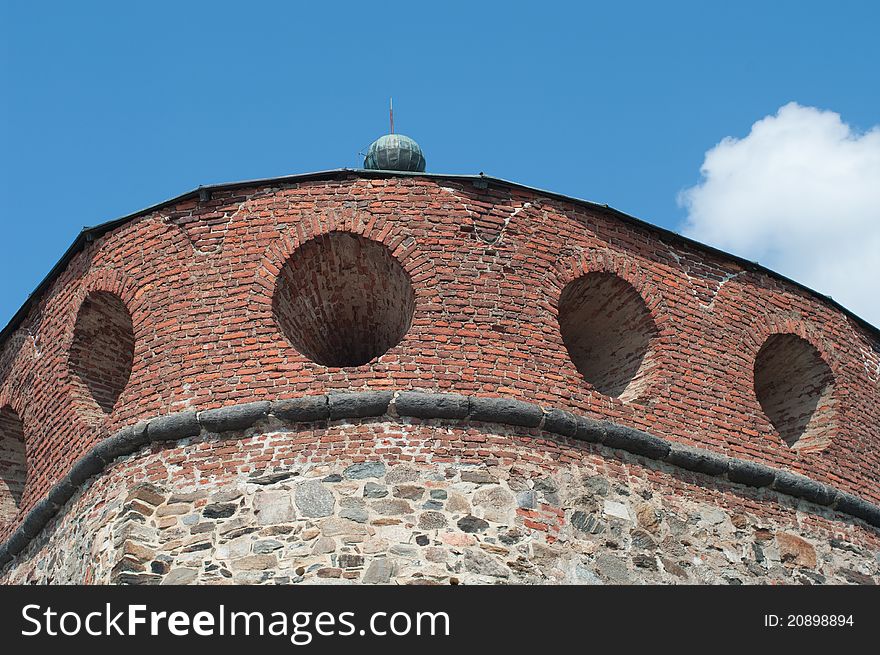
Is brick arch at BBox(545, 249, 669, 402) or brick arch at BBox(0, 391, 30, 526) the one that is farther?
brick arch at BBox(0, 391, 30, 526)

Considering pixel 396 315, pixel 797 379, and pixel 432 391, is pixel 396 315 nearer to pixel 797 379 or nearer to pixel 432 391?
pixel 432 391

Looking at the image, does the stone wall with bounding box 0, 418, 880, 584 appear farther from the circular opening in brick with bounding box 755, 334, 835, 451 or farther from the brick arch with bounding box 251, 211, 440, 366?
the circular opening in brick with bounding box 755, 334, 835, 451

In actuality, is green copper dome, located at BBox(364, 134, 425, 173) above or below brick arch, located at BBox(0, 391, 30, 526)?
above

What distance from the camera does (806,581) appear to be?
30.6 feet

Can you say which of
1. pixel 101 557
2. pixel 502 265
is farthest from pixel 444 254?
pixel 101 557

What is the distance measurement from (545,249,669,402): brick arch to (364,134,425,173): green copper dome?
1.96 m

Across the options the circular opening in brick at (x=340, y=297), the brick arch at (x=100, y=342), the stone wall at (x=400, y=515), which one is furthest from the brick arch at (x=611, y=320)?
the brick arch at (x=100, y=342)

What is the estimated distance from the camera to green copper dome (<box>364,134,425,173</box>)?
35.8 feet

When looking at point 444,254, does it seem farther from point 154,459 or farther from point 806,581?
point 806,581

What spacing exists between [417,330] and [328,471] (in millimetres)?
1176

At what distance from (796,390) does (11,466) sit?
6.38 m

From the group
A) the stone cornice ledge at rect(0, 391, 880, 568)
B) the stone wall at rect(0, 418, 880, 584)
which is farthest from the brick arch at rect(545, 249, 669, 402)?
the stone wall at rect(0, 418, 880, 584)

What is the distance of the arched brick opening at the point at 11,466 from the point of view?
10.6 m

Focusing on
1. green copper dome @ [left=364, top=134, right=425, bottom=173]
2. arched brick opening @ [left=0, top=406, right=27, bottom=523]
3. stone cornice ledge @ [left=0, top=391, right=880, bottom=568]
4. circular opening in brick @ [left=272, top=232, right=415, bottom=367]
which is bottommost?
stone cornice ledge @ [left=0, top=391, right=880, bottom=568]
